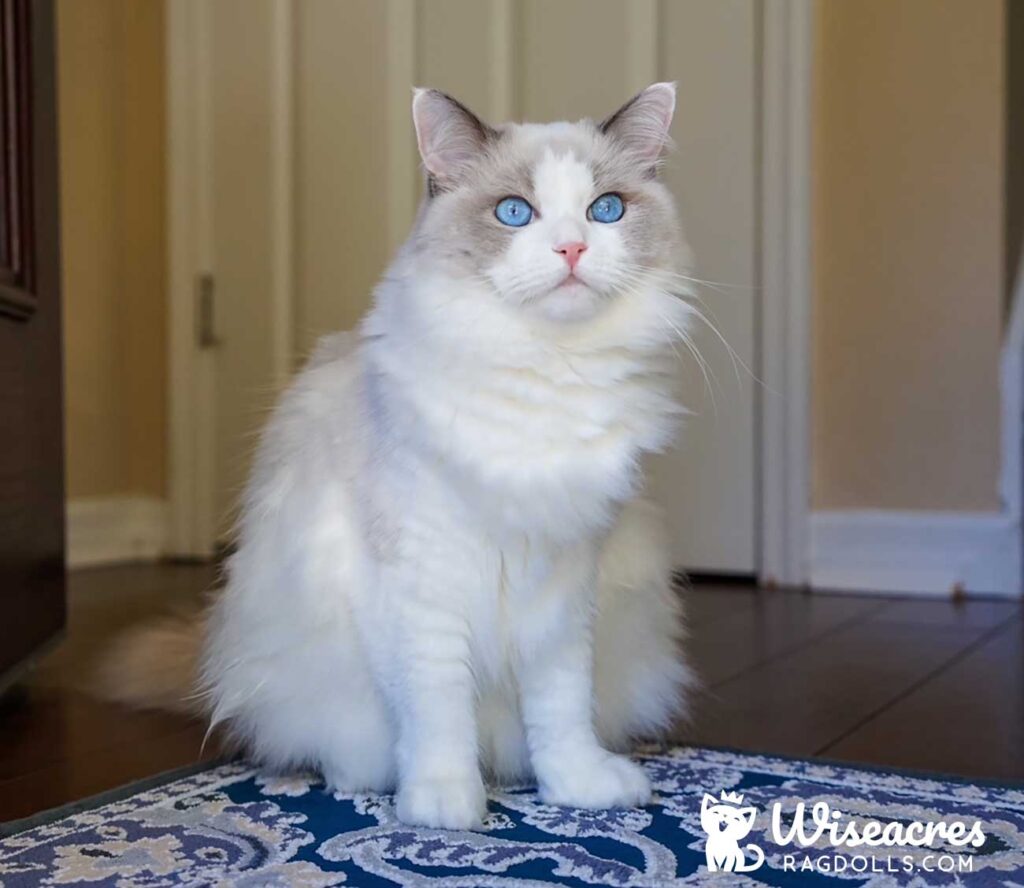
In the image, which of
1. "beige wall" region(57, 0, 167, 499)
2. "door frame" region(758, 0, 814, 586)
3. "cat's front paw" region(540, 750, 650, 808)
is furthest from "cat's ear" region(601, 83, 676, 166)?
"beige wall" region(57, 0, 167, 499)

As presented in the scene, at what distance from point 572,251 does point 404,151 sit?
2.29m

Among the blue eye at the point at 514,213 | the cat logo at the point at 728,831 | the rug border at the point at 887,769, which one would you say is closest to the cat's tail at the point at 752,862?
the cat logo at the point at 728,831

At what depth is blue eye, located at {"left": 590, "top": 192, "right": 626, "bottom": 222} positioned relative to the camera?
1.26 metres

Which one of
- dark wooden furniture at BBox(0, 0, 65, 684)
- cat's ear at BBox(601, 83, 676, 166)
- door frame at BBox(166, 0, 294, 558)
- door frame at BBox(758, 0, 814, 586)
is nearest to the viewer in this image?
cat's ear at BBox(601, 83, 676, 166)

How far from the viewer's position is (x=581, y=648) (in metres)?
1.34

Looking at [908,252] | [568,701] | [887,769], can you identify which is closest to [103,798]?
[568,701]

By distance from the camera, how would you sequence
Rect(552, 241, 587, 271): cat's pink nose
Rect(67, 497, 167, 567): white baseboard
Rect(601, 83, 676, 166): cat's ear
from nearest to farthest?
1. Rect(552, 241, 587, 271): cat's pink nose
2. Rect(601, 83, 676, 166): cat's ear
3. Rect(67, 497, 167, 567): white baseboard

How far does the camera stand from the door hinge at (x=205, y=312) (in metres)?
3.61

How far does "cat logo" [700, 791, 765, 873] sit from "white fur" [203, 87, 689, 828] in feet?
0.31

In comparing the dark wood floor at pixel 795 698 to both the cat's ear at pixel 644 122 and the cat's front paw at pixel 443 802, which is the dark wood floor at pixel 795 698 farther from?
the cat's ear at pixel 644 122

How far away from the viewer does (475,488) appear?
1.24 meters

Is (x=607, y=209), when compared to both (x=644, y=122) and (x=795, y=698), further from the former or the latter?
(x=795, y=698)

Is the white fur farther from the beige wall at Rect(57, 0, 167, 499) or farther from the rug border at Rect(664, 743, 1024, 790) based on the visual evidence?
the beige wall at Rect(57, 0, 167, 499)

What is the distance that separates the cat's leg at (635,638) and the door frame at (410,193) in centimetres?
115
